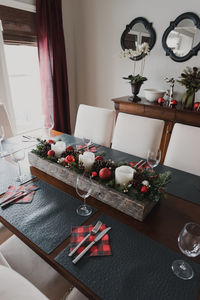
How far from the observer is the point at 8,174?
129 centimetres

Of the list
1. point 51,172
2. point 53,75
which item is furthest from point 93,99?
point 51,172

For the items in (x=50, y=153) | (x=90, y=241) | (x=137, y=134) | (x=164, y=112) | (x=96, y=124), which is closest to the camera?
(x=90, y=241)

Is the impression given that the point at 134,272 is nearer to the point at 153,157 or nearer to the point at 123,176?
the point at 123,176

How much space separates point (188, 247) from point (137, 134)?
3.65ft

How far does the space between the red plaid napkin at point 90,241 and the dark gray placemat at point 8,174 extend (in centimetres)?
53

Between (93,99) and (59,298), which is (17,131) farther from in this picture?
(59,298)

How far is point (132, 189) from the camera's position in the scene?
0.93 meters

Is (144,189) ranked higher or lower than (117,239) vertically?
higher

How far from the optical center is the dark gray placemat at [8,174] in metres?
1.19

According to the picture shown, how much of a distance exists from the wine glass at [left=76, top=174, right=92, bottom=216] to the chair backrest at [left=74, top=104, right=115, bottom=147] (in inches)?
36.0

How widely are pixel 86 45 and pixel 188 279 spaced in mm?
3246

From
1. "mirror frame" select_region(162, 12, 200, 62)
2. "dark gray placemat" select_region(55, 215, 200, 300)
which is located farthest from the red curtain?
"dark gray placemat" select_region(55, 215, 200, 300)

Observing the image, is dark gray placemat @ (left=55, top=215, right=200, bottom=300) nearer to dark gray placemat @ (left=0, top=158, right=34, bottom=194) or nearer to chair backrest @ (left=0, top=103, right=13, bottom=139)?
dark gray placemat @ (left=0, top=158, right=34, bottom=194)

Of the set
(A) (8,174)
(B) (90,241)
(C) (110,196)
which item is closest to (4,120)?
(A) (8,174)
